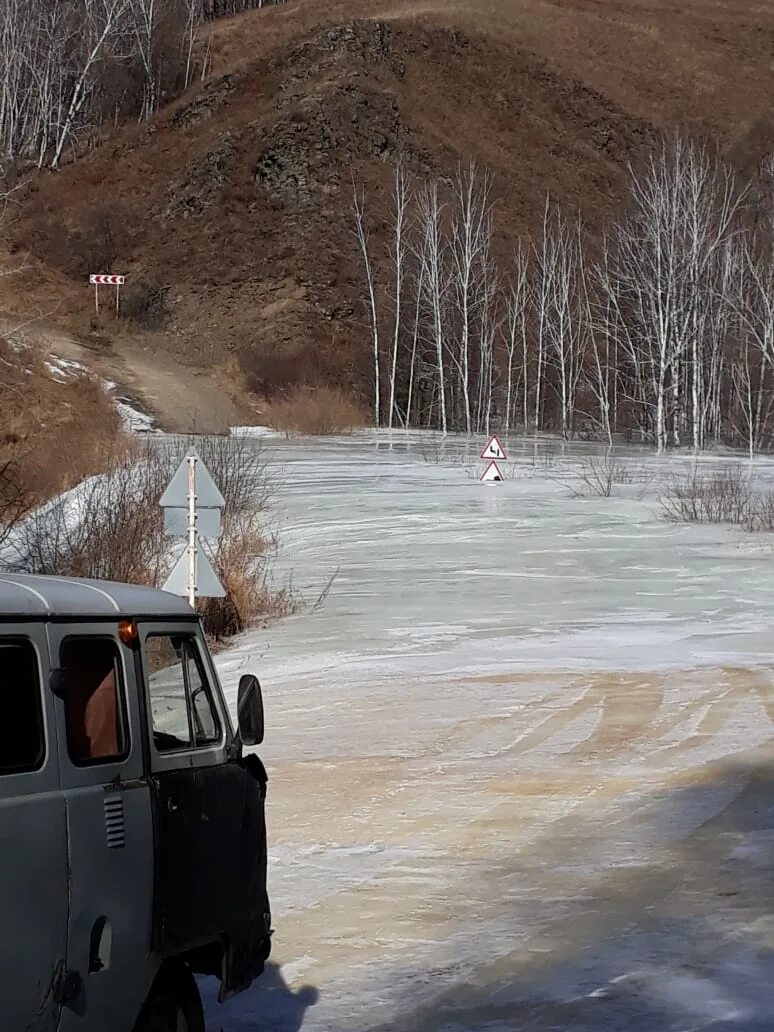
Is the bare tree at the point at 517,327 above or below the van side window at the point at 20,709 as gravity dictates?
above

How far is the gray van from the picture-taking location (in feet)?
11.9

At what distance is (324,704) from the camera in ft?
41.5

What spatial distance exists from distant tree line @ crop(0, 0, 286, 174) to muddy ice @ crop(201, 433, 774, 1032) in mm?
60004

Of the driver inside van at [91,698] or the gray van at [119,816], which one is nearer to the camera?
the gray van at [119,816]

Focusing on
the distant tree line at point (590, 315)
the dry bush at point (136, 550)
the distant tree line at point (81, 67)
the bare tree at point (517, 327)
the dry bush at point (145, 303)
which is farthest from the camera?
the distant tree line at point (81, 67)

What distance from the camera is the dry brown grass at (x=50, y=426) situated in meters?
31.1

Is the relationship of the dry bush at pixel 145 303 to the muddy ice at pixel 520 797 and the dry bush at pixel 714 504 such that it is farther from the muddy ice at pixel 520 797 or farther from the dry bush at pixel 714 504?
the muddy ice at pixel 520 797

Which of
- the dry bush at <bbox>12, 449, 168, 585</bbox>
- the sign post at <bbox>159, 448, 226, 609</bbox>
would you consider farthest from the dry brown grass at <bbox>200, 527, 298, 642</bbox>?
the sign post at <bbox>159, 448, 226, 609</bbox>

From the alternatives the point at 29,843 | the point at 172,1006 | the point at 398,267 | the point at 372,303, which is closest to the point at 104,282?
the point at 372,303

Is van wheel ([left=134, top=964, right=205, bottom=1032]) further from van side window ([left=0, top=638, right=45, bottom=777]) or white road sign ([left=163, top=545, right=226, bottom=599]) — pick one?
white road sign ([left=163, top=545, right=226, bottom=599])

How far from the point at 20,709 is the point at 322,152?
251ft

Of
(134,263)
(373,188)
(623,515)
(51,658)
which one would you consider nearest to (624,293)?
(373,188)

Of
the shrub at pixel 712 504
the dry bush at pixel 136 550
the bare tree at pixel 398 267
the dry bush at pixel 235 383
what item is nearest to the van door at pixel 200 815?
the dry bush at pixel 136 550

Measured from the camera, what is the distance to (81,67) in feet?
290
